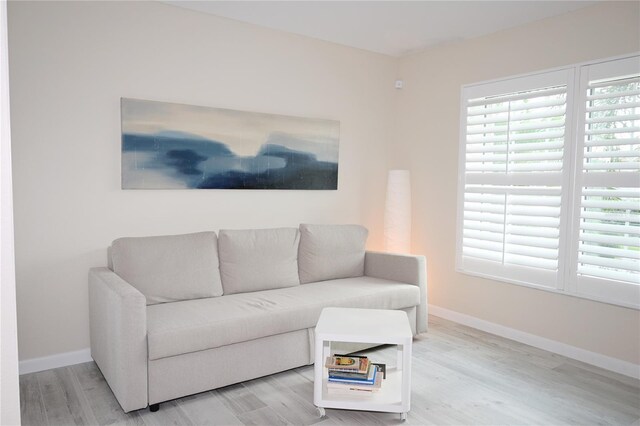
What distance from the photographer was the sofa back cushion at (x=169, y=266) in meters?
2.98

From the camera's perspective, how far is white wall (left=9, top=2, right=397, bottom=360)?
2.98 m

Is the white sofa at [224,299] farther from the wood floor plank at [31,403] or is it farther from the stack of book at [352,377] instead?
the stack of book at [352,377]

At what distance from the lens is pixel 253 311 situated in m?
2.88

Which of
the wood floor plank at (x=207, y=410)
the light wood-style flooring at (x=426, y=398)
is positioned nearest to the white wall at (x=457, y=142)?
the light wood-style flooring at (x=426, y=398)

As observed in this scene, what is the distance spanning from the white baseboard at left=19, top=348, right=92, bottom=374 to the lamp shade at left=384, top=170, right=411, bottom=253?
2.73 metres

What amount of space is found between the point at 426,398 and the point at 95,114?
284 centimetres

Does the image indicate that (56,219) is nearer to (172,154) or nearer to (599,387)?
(172,154)

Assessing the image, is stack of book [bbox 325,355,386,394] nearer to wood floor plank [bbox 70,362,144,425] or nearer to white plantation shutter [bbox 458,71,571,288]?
wood floor plank [bbox 70,362,144,425]

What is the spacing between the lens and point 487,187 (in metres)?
3.99

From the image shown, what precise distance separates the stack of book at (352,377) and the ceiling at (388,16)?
2.51 m

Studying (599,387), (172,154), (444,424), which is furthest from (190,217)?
(599,387)

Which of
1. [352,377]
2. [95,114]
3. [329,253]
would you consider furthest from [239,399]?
[95,114]

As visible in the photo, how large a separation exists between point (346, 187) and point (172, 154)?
1.78 meters

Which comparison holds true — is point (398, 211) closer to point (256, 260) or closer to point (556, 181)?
point (556, 181)
